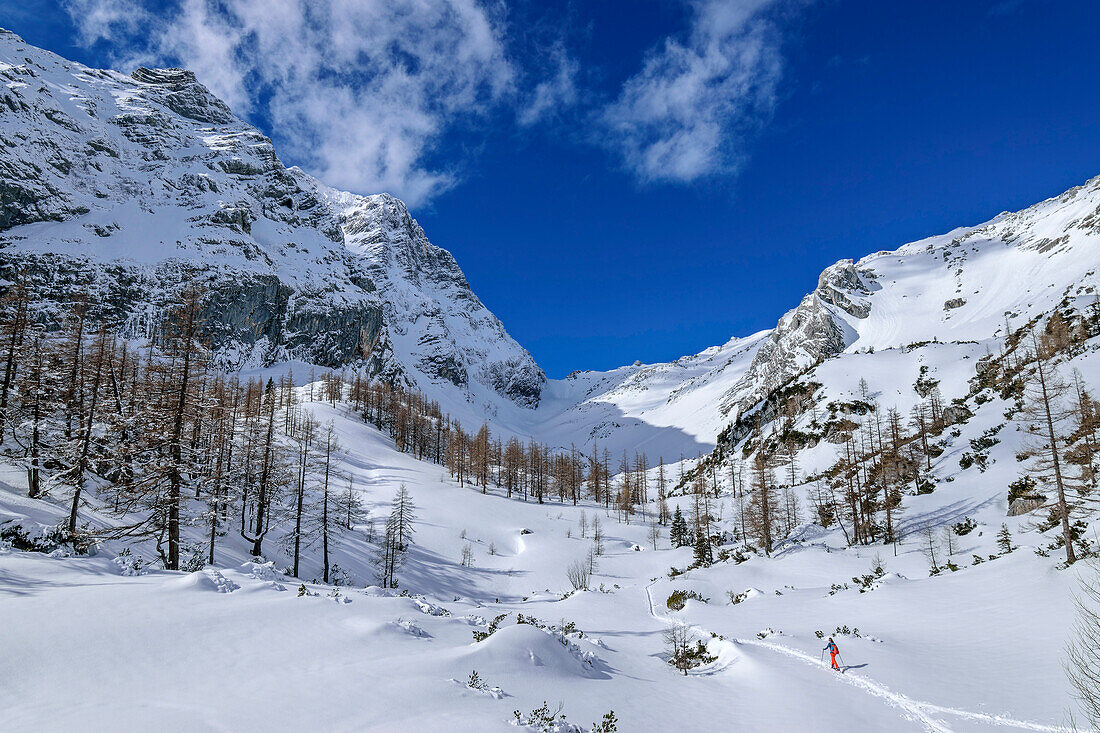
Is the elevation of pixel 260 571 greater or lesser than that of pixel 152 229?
lesser

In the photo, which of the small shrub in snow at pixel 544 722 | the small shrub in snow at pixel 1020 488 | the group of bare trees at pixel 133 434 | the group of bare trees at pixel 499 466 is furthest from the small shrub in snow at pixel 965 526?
the group of bare trees at pixel 133 434

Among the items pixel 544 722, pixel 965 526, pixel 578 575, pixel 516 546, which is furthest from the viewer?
pixel 516 546

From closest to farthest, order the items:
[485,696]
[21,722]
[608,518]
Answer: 1. [21,722]
2. [485,696]
3. [608,518]

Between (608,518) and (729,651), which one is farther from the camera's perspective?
(608,518)

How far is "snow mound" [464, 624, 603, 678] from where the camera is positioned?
40.5ft

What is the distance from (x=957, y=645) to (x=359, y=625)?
921 inches

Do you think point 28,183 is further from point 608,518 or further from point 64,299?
point 608,518

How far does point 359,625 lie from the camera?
1308 centimetres

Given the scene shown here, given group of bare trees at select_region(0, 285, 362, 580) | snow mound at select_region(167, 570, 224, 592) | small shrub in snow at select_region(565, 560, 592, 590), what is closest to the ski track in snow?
snow mound at select_region(167, 570, 224, 592)

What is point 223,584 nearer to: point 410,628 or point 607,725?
point 410,628

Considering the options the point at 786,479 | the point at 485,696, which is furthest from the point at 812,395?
A: the point at 485,696

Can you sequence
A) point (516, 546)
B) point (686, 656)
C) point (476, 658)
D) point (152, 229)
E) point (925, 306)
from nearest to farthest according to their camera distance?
point (476, 658)
point (686, 656)
point (516, 546)
point (925, 306)
point (152, 229)

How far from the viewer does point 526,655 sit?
1345 cm

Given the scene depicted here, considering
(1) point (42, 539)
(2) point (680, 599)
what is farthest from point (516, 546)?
(1) point (42, 539)
